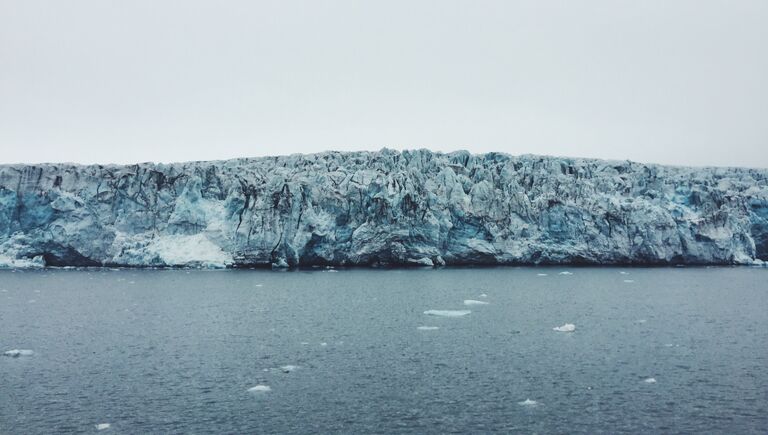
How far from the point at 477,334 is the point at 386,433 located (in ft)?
26.6

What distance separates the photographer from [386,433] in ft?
29.4

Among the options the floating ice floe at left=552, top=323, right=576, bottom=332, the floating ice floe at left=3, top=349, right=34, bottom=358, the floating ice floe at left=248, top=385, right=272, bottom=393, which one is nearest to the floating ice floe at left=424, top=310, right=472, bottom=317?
the floating ice floe at left=552, top=323, right=576, bottom=332

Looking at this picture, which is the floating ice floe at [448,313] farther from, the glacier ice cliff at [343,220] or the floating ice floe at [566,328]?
the glacier ice cliff at [343,220]

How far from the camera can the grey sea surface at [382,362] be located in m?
9.62

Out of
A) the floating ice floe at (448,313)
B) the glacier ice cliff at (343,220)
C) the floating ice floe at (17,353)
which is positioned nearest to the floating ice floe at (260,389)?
the floating ice floe at (17,353)

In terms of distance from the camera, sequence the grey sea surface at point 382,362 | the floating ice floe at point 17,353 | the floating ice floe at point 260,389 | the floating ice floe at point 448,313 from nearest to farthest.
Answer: the grey sea surface at point 382,362 → the floating ice floe at point 260,389 → the floating ice floe at point 17,353 → the floating ice floe at point 448,313

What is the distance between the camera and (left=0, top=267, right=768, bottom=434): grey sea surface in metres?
9.62

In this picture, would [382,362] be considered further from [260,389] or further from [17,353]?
[17,353]

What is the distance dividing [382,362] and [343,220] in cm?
2751

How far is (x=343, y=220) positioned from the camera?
133ft

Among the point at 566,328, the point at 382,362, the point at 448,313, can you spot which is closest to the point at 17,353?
the point at 382,362

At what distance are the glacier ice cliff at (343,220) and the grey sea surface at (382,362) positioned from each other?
44.5ft

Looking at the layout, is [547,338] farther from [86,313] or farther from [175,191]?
[175,191]

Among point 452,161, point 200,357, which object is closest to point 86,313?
point 200,357
